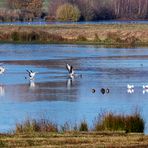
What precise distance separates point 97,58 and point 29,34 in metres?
21.4

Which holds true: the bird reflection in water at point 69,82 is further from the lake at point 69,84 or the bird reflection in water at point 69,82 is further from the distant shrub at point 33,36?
the distant shrub at point 33,36

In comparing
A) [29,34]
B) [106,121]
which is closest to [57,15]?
[29,34]

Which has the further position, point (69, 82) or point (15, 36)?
point (15, 36)

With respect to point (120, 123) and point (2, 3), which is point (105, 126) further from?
point (2, 3)

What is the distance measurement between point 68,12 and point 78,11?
283 centimetres

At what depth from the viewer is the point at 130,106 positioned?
26297 millimetres

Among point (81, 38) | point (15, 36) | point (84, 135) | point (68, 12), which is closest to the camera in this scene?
point (84, 135)

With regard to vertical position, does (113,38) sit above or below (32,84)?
below

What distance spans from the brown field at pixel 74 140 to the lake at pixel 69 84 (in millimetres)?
3688

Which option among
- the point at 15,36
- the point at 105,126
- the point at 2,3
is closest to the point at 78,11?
the point at 15,36

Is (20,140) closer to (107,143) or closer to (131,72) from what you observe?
(107,143)

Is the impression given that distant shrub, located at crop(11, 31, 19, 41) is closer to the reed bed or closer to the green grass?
the reed bed

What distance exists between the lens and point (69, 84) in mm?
33969

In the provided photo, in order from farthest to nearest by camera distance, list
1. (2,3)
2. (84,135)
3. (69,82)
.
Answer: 1. (2,3)
2. (69,82)
3. (84,135)
